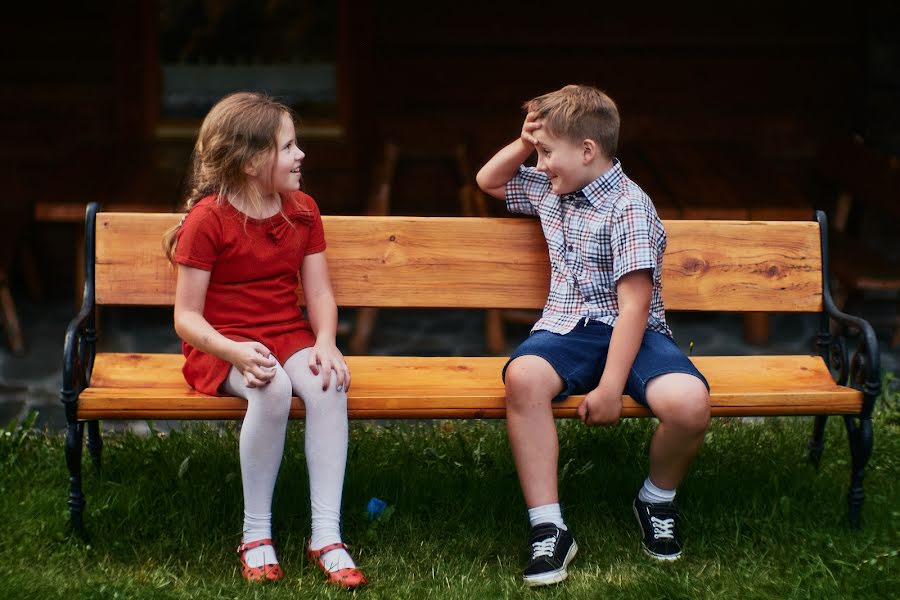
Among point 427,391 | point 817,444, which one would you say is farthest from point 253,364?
point 817,444

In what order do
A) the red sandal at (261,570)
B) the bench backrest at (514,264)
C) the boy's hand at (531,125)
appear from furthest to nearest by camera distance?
the bench backrest at (514,264)
the boy's hand at (531,125)
the red sandal at (261,570)

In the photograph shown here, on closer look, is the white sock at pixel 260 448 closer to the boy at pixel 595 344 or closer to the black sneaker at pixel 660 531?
the boy at pixel 595 344

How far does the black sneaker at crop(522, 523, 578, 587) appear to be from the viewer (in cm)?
341

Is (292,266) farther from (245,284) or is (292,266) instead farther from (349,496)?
(349,496)

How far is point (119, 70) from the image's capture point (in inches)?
261

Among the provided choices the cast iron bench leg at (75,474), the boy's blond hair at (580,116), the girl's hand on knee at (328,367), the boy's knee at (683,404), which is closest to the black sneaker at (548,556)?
the boy's knee at (683,404)

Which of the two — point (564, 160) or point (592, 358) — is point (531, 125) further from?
point (592, 358)

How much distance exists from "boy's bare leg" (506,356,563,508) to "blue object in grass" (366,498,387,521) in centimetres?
51

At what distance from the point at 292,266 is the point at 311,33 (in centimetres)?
359

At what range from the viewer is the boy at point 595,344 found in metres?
3.41

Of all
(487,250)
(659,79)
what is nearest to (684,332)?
(659,79)

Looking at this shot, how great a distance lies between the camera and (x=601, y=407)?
133 inches

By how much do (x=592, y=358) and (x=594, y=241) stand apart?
323mm

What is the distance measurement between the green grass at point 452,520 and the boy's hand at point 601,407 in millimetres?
427
